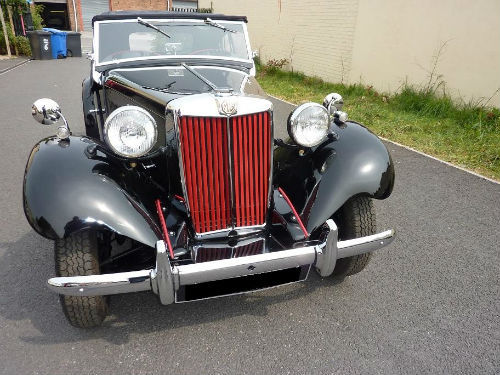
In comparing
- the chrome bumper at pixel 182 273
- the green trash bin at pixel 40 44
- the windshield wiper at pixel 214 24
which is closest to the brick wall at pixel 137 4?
the green trash bin at pixel 40 44

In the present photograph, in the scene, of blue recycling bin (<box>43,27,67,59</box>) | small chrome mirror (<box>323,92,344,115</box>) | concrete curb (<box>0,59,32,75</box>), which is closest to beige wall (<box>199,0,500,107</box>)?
small chrome mirror (<box>323,92,344,115</box>)

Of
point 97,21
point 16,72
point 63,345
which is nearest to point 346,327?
point 63,345

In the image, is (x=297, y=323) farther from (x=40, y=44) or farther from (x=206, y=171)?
(x=40, y=44)

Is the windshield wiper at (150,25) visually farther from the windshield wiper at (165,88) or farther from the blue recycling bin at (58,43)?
the blue recycling bin at (58,43)

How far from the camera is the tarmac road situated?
1989mm

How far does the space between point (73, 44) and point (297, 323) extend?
1681 cm

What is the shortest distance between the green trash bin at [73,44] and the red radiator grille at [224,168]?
53.4 feet

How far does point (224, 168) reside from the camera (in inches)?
81.4

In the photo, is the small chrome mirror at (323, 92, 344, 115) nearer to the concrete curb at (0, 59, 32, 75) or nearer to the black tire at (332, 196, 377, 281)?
the black tire at (332, 196, 377, 281)

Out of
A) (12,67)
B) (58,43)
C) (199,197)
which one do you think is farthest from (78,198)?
(58,43)

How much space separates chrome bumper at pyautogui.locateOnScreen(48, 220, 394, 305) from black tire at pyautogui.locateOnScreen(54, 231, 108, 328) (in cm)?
16

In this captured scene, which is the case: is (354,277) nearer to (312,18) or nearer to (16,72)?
(312,18)

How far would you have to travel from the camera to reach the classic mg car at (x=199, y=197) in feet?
6.03

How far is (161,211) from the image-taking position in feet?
7.22
